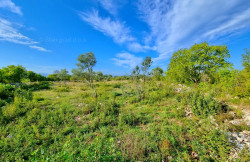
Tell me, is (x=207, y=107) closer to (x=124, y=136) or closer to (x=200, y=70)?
(x=124, y=136)

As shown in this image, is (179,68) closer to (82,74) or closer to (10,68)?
(82,74)

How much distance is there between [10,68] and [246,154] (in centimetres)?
2884

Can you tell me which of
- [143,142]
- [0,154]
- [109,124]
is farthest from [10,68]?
[143,142]

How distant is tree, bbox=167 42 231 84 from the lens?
31.5ft

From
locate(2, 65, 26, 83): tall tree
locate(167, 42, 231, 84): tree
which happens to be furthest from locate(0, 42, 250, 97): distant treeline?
locate(2, 65, 26, 83): tall tree

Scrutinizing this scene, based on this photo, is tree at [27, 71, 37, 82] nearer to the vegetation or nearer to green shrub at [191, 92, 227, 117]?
the vegetation

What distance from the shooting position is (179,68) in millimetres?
11242

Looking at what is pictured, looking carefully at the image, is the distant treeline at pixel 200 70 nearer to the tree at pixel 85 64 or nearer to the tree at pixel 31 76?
the tree at pixel 85 64

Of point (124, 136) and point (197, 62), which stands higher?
point (197, 62)

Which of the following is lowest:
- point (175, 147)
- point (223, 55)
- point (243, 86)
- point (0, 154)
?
point (0, 154)

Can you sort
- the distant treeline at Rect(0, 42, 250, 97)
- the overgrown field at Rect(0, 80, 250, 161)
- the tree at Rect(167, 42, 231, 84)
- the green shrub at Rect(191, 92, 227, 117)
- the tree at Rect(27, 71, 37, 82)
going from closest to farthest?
the overgrown field at Rect(0, 80, 250, 161)
the green shrub at Rect(191, 92, 227, 117)
the distant treeline at Rect(0, 42, 250, 97)
the tree at Rect(167, 42, 231, 84)
the tree at Rect(27, 71, 37, 82)

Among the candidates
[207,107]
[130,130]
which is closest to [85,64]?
[130,130]

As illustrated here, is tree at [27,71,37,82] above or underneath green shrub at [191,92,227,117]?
above

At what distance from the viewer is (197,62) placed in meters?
10.2
